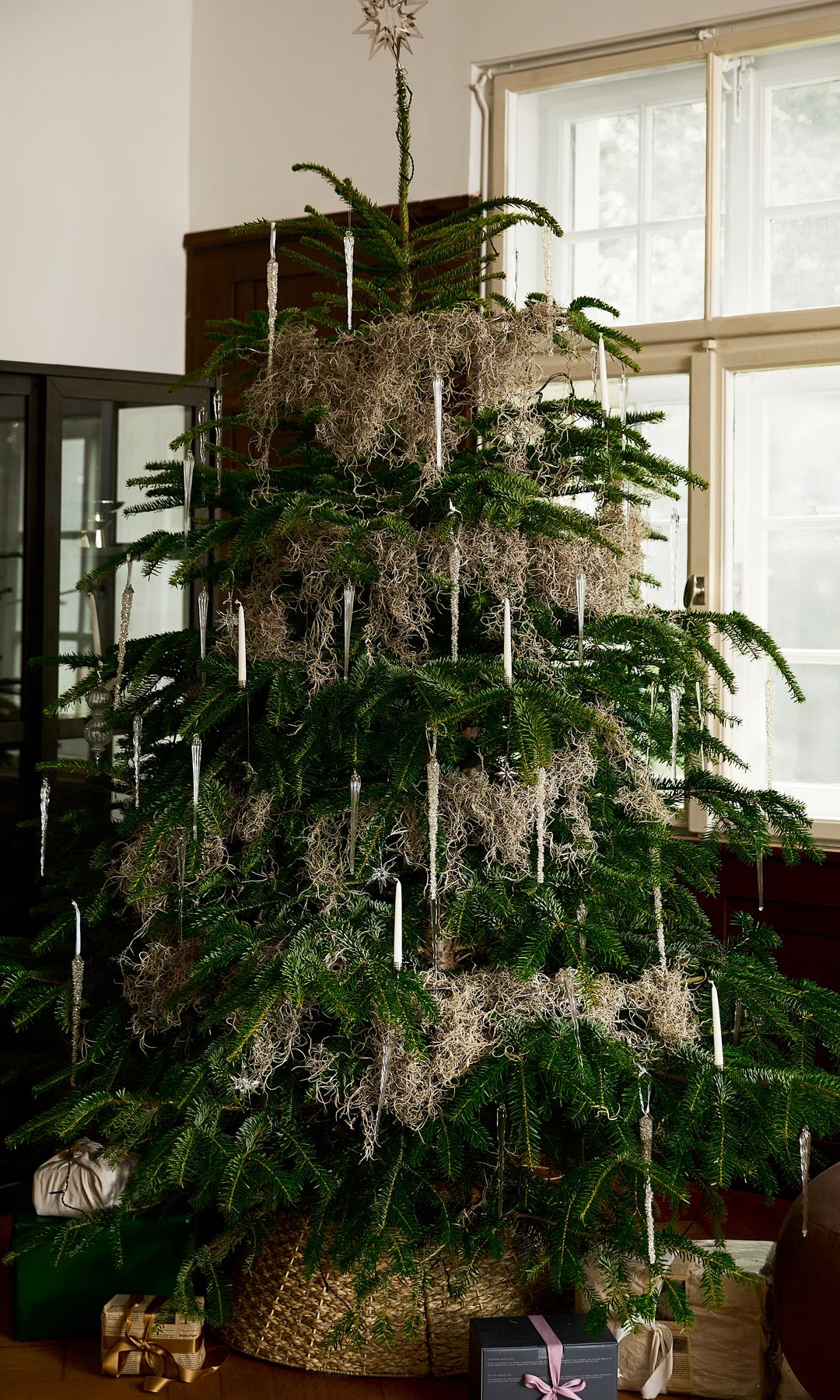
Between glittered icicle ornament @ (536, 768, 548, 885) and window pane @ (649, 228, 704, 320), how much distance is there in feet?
5.52

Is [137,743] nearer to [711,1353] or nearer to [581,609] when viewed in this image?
[581,609]

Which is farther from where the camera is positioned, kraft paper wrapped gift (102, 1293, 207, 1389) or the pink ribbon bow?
kraft paper wrapped gift (102, 1293, 207, 1389)

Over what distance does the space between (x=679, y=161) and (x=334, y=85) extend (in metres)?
0.94

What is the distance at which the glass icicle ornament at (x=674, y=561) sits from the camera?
317cm

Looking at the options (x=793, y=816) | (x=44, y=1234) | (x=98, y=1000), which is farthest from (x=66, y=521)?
(x=793, y=816)

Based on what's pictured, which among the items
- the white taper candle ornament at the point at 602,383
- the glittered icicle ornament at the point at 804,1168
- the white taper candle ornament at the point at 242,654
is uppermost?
the white taper candle ornament at the point at 602,383

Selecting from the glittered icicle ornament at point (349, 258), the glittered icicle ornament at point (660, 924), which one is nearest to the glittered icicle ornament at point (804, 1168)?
the glittered icicle ornament at point (660, 924)

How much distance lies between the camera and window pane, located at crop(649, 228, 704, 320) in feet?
10.4

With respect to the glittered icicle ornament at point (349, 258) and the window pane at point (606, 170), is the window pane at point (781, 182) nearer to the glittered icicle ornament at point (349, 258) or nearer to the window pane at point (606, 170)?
the window pane at point (606, 170)

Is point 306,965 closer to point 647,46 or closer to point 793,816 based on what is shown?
point 793,816

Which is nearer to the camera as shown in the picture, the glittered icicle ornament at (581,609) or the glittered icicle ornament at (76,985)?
the glittered icicle ornament at (581,609)

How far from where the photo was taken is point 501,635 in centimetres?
205

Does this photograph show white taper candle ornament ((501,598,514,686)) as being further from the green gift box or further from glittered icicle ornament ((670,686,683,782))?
the green gift box

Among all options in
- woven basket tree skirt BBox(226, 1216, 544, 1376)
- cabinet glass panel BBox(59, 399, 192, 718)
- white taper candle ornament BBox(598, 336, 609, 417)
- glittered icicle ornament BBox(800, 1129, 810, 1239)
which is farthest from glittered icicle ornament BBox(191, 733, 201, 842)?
cabinet glass panel BBox(59, 399, 192, 718)
